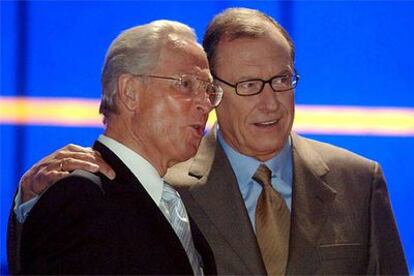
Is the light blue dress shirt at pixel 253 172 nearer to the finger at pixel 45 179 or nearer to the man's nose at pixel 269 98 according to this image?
the man's nose at pixel 269 98

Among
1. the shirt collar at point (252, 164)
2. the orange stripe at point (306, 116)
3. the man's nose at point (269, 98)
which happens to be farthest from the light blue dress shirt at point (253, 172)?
the orange stripe at point (306, 116)

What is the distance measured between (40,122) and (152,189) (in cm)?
155

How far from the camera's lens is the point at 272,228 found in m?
1.80

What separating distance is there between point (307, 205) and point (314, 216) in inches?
1.2

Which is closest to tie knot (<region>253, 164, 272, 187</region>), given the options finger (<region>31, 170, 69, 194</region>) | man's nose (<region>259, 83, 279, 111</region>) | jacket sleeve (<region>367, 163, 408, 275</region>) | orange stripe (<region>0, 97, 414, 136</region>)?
man's nose (<region>259, 83, 279, 111</region>)

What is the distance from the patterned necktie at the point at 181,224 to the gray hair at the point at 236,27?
46cm

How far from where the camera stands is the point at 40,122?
2.94 meters

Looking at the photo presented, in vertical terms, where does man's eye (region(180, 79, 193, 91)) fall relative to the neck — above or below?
above

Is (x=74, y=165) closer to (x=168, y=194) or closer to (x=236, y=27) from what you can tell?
(x=168, y=194)

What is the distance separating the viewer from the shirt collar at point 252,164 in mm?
1884

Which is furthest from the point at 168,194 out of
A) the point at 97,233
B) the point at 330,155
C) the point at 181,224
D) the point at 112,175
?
the point at 330,155

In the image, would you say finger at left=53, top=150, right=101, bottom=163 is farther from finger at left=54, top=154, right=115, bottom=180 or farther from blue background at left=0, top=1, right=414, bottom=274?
blue background at left=0, top=1, right=414, bottom=274

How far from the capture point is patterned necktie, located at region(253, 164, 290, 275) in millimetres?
1782

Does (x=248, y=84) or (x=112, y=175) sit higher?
(x=248, y=84)
